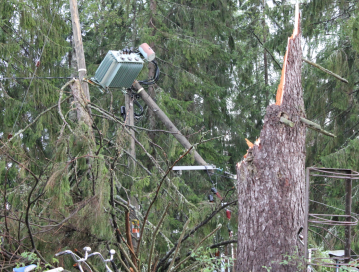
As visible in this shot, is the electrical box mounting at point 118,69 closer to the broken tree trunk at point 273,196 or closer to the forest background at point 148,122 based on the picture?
the forest background at point 148,122

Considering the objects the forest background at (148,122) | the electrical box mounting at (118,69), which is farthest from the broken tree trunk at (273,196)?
the electrical box mounting at (118,69)

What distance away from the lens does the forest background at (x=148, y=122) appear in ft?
13.7

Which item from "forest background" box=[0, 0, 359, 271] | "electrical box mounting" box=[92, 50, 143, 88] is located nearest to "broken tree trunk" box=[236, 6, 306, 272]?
"forest background" box=[0, 0, 359, 271]

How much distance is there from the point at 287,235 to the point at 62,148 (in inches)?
93.6

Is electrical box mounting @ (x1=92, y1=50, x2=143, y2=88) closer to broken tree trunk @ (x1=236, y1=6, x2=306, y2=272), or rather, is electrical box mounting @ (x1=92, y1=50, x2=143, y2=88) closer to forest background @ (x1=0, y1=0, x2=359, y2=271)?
forest background @ (x1=0, y1=0, x2=359, y2=271)

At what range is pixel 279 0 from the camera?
1575 centimetres

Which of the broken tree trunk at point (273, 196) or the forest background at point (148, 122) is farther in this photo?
the forest background at point (148, 122)

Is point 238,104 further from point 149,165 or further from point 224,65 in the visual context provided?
point 149,165

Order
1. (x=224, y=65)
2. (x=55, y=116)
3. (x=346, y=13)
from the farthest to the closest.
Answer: (x=224, y=65) → (x=346, y=13) → (x=55, y=116)

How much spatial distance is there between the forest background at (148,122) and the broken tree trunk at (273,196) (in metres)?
0.35

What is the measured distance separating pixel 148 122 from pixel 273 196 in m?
7.41

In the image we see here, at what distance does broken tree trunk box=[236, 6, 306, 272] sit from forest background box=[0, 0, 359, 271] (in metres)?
0.35

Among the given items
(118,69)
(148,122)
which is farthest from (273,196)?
(148,122)

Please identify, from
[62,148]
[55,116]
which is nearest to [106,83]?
[62,148]
